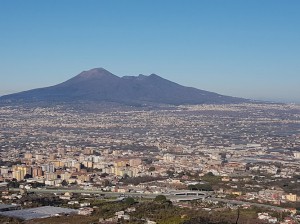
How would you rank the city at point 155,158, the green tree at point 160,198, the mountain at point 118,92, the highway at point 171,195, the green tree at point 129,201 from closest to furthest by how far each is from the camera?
the green tree at point 129,201 → the green tree at point 160,198 → the highway at point 171,195 → the city at point 155,158 → the mountain at point 118,92

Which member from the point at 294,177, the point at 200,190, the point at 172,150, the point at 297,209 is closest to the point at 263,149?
the point at 172,150

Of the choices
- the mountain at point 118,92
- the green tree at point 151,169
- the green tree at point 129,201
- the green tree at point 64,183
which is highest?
the mountain at point 118,92

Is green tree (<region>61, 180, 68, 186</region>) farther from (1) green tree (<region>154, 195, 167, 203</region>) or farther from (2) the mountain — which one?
(2) the mountain

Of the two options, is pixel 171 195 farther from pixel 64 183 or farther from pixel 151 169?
pixel 151 169

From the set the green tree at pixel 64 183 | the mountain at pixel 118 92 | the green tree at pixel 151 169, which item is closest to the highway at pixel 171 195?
the green tree at pixel 64 183

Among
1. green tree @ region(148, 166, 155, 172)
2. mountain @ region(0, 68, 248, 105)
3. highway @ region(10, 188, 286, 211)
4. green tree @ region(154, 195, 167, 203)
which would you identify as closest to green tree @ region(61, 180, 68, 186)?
highway @ region(10, 188, 286, 211)

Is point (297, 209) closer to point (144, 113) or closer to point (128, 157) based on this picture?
→ point (128, 157)

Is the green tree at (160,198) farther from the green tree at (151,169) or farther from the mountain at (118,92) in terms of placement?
the mountain at (118,92)

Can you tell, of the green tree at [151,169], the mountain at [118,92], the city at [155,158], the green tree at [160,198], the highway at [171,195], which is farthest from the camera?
the mountain at [118,92]
